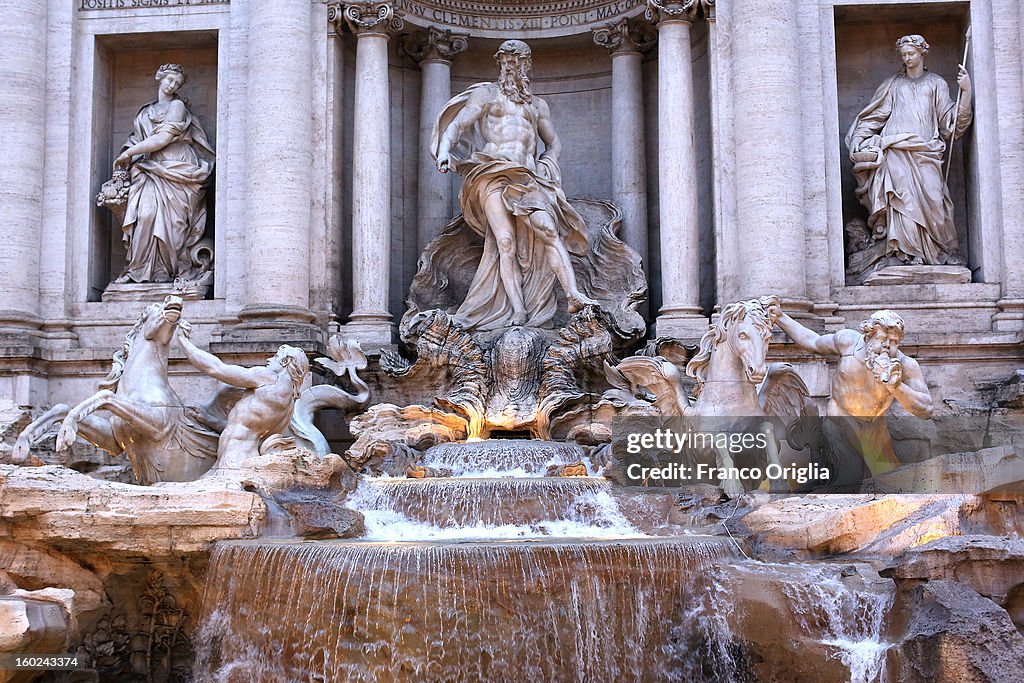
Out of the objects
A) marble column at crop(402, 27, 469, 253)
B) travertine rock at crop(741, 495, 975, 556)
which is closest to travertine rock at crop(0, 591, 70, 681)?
travertine rock at crop(741, 495, 975, 556)

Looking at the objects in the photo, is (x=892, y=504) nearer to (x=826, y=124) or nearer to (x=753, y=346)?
(x=753, y=346)

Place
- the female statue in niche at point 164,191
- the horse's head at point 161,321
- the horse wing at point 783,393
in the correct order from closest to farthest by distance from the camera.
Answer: the horse wing at point 783,393
the horse's head at point 161,321
the female statue in niche at point 164,191

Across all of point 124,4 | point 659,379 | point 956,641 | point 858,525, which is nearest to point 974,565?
point 956,641

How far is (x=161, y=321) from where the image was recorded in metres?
13.0

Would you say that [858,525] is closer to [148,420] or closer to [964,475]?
[964,475]

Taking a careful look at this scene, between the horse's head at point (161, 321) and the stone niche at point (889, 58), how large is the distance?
27.1 feet

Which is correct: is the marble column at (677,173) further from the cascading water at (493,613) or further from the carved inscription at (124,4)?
the carved inscription at (124,4)

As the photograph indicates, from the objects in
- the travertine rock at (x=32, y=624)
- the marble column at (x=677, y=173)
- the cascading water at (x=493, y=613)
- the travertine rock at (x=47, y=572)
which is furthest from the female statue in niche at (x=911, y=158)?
the travertine rock at (x=32, y=624)

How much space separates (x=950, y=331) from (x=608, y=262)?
4237mm

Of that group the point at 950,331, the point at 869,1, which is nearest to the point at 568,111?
the point at 869,1

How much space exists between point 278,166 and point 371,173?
46.8 inches

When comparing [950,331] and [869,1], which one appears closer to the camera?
[950,331]

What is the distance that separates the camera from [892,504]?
32.4 ft

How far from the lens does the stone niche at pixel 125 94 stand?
667 inches
